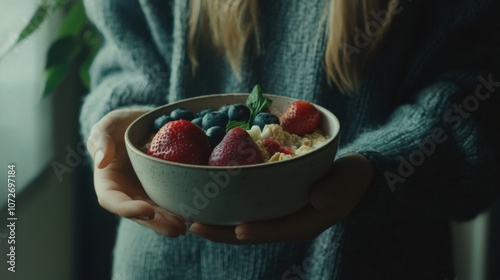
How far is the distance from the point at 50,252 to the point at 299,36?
0.57m

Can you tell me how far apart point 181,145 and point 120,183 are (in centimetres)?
11

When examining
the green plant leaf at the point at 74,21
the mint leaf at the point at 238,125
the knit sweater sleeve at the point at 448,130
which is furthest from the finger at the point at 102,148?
the green plant leaf at the point at 74,21

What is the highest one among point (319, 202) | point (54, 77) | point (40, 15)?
point (319, 202)

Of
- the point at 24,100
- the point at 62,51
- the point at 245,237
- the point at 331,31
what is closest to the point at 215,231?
the point at 245,237

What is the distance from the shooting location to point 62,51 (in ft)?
3.19

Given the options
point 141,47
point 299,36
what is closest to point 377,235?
point 299,36

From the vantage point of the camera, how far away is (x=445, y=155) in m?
0.60

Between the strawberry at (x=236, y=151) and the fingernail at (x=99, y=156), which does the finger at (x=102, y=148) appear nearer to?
the fingernail at (x=99, y=156)

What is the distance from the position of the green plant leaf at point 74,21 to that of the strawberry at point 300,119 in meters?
0.61

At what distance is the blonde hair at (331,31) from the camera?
63 centimetres

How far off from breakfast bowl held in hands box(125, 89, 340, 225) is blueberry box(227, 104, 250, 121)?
23 mm

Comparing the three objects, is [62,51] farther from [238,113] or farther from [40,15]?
[238,113]

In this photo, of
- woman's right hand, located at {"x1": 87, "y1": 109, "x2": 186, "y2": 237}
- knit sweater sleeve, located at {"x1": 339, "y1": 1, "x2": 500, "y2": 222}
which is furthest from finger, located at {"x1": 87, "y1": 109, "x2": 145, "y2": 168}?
knit sweater sleeve, located at {"x1": 339, "y1": 1, "x2": 500, "y2": 222}

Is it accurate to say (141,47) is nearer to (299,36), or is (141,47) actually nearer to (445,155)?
(299,36)
